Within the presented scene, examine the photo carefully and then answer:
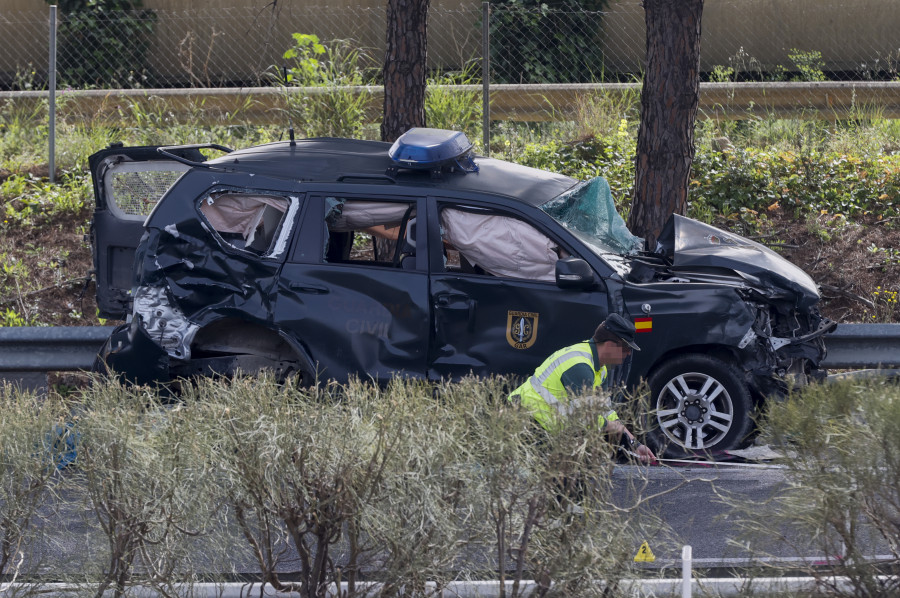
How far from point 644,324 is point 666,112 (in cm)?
307

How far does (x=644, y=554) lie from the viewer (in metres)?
4.30

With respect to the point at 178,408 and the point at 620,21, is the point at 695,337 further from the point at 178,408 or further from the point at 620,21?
the point at 620,21

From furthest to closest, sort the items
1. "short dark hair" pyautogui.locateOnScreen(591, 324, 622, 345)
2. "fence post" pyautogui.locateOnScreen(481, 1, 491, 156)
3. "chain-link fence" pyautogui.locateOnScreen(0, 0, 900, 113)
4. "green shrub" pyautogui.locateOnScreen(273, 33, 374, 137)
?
Result: "chain-link fence" pyautogui.locateOnScreen(0, 0, 900, 113), "green shrub" pyautogui.locateOnScreen(273, 33, 374, 137), "fence post" pyautogui.locateOnScreen(481, 1, 491, 156), "short dark hair" pyautogui.locateOnScreen(591, 324, 622, 345)

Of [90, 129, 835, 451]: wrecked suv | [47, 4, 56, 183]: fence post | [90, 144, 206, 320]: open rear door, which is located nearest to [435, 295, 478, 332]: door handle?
[90, 129, 835, 451]: wrecked suv

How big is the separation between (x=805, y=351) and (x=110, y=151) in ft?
15.7

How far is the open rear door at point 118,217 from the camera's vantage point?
757 centimetres

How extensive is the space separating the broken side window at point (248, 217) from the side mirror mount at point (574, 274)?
177 cm

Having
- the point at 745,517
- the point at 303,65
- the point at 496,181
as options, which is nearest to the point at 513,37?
the point at 303,65

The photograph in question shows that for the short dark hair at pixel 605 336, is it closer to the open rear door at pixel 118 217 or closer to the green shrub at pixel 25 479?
the green shrub at pixel 25 479

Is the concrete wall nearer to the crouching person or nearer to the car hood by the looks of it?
the car hood

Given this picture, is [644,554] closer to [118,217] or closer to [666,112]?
[118,217]

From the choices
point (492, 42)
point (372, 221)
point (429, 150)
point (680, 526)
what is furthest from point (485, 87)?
point (680, 526)

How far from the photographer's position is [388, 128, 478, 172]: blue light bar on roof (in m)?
7.00

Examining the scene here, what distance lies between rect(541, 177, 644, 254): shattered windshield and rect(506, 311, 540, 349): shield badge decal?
628 millimetres
